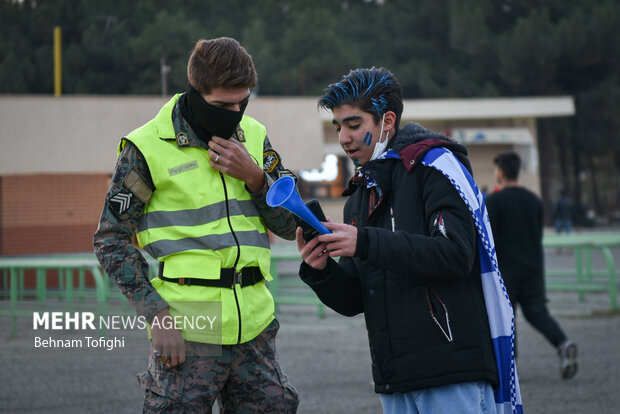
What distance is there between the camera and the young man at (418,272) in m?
2.56

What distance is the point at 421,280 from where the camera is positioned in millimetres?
2682

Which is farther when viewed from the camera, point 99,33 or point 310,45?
point 310,45

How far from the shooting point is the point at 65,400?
6.38 m

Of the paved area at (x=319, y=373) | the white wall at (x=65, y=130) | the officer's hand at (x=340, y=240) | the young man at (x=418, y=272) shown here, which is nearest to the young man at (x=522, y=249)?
the paved area at (x=319, y=373)

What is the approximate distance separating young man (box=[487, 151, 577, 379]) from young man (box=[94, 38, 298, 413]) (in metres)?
4.66

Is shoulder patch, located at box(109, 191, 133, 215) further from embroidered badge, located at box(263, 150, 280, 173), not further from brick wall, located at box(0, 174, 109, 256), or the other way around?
brick wall, located at box(0, 174, 109, 256)

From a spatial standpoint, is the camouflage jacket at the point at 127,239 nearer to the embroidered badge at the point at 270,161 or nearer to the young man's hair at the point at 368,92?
the embroidered badge at the point at 270,161

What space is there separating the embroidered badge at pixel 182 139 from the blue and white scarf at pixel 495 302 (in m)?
0.83

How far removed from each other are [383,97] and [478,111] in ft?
103

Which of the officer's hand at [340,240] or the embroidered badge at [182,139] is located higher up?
the embroidered badge at [182,139]

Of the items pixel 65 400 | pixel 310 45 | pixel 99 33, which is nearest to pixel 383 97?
pixel 65 400

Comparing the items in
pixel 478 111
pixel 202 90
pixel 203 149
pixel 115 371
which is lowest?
pixel 115 371

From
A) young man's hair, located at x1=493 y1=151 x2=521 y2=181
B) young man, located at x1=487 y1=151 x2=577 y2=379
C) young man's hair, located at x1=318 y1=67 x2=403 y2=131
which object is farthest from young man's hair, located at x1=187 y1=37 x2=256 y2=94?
young man's hair, located at x1=493 y1=151 x2=521 y2=181

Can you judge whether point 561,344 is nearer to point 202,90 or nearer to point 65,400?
point 65,400
